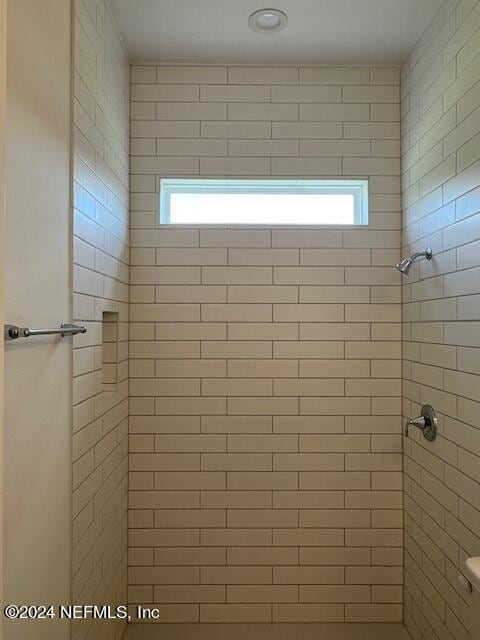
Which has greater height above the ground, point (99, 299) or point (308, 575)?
point (99, 299)

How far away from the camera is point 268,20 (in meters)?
1.85

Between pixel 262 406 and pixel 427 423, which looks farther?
pixel 262 406

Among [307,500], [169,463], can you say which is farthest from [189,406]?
[307,500]

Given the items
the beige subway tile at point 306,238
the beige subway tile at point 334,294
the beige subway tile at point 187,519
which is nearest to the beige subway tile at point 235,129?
the beige subway tile at point 306,238

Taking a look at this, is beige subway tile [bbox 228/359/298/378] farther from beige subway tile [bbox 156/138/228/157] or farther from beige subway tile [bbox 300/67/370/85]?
beige subway tile [bbox 300/67/370/85]

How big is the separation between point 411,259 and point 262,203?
0.79 m

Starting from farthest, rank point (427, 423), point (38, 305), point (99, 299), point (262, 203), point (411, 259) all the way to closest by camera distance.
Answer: point (262, 203)
point (411, 259)
point (427, 423)
point (99, 299)
point (38, 305)

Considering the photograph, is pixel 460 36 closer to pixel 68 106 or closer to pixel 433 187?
pixel 433 187

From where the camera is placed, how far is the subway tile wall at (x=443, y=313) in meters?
1.50

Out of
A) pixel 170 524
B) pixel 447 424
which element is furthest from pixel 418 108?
pixel 170 524

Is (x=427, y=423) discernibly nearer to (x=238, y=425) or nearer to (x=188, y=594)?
(x=238, y=425)

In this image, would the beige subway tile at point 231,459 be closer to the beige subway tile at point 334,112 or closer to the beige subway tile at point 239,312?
the beige subway tile at point 239,312

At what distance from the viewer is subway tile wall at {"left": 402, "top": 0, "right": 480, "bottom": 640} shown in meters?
1.50

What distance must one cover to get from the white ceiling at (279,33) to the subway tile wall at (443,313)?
0.43 feet
